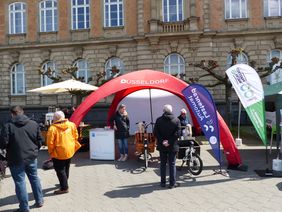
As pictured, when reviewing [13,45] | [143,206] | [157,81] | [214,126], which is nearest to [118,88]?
[157,81]

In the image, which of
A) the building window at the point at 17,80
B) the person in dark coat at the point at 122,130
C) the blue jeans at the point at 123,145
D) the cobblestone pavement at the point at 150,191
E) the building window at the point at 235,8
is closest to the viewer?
the cobblestone pavement at the point at 150,191

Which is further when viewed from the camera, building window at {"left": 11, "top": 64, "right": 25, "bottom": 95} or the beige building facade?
building window at {"left": 11, "top": 64, "right": 25, "bottom": 95}

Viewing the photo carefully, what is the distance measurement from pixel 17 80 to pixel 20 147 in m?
25.3

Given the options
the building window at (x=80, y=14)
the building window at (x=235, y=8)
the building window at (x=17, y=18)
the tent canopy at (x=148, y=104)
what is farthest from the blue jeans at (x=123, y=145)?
the building window at (x=17, y=18)

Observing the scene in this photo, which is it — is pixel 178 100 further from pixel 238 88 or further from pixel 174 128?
pixel 174 128

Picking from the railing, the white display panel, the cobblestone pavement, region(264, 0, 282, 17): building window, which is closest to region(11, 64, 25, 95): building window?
the railing

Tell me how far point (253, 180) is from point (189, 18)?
18.9 m

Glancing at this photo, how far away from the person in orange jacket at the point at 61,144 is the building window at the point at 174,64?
19568 millimetres

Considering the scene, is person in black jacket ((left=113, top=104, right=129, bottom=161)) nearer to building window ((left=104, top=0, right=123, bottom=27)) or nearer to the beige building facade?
the beige building facade

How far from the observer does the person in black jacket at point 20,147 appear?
5867 mm

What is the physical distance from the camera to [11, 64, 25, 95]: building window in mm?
29337

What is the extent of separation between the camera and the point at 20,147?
233 inches

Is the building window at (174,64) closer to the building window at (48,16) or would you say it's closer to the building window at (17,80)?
the building window at (48,16)

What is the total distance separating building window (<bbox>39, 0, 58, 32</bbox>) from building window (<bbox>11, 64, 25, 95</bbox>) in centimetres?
402
